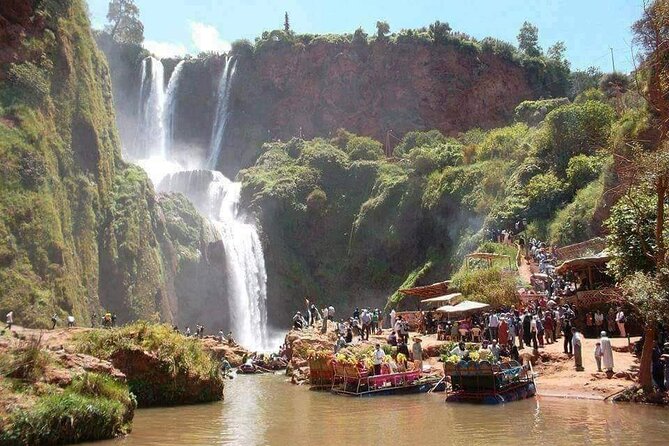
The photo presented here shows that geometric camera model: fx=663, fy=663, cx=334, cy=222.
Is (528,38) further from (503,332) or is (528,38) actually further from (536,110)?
(503,332)

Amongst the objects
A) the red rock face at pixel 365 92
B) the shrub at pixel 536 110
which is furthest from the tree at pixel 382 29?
the shrub at pixel 536 110

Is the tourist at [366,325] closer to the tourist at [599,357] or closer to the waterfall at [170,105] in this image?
the tourist at [599,357]

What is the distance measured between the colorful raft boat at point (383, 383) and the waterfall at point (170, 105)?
5824 cm

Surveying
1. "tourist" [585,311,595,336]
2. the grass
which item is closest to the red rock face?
"tourist" [585,311,595,336]

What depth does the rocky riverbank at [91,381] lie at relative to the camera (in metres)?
12.4

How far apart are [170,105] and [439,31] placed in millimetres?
31846

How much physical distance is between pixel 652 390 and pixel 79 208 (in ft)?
107

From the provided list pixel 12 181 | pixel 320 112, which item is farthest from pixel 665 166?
pixel 320 112

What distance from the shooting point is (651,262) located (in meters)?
20.5

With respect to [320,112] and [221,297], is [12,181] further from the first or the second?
[320,112]

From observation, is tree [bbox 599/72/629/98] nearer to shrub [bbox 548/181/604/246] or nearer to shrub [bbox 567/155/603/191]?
shrub [bbox 567/155/603/191]

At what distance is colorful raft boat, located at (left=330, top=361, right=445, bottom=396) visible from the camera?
21.9m

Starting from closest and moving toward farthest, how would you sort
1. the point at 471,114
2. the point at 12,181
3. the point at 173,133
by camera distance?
1. the point at 12,181
2. the point at 471,114
3. the point at 173,133

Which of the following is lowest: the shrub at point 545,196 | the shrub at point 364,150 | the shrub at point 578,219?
the shrub at point 578,219
